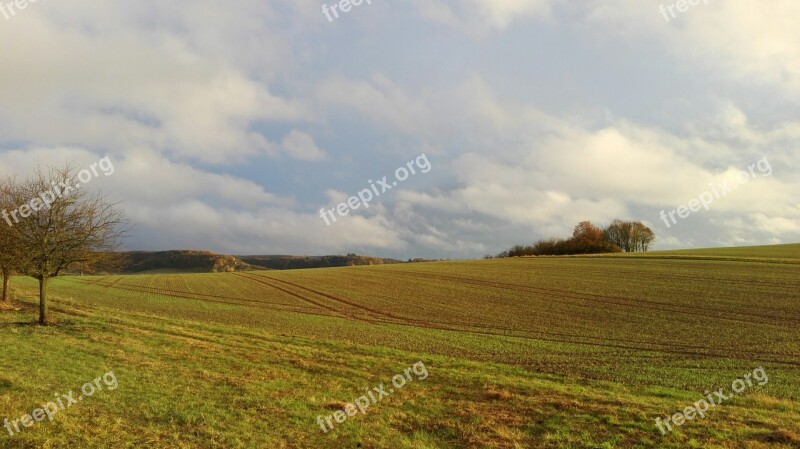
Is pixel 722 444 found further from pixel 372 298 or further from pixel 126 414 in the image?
pixel 372 298

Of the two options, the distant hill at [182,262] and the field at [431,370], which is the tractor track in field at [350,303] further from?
the distant hill at [182,262]

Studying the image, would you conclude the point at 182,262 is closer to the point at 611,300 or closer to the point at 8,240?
the point at 8,240

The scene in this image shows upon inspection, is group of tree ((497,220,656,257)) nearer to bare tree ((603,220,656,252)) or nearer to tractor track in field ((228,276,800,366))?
bare tree ((603,220,656,252))

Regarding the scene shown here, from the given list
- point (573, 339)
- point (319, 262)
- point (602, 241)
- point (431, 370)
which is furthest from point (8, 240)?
point (319, 262)

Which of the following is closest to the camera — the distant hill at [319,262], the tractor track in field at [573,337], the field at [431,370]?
the field at [431,370]

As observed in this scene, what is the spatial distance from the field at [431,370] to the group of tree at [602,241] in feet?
250

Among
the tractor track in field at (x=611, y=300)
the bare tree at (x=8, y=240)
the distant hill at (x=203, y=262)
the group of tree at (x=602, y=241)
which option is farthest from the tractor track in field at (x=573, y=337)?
the distant hill at (x=203, y=262)

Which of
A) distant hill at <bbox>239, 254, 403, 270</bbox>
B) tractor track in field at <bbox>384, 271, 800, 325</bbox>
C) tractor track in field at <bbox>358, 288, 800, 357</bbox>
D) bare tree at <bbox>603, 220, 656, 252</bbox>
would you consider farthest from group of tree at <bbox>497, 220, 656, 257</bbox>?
tractor track in field at <bbox>358, 288, 800, 357</bbox>

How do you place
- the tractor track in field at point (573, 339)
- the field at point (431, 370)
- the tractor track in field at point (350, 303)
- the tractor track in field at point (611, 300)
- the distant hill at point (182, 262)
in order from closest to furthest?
the field at point (431, 370), the tractor track in field at point (573, 339), the tractor track in field at point (611, 300), the tractor track in field at point (350, 303), the distant hill at point (182, 262)

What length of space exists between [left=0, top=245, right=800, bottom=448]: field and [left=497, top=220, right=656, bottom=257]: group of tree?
76.2 metres

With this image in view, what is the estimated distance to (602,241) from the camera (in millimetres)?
119250

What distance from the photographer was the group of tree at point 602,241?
11800 cm

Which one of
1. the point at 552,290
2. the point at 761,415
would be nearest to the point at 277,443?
the point at 761,415

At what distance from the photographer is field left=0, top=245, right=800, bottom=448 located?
10.1m
